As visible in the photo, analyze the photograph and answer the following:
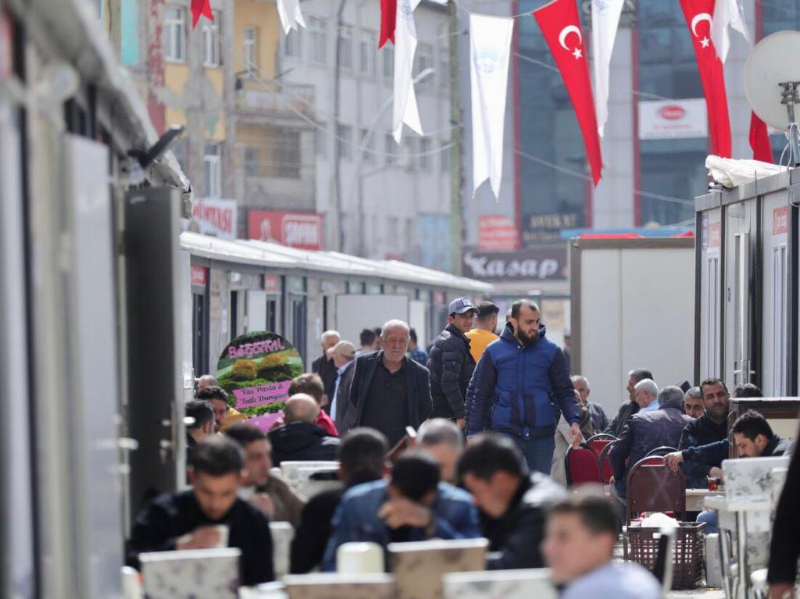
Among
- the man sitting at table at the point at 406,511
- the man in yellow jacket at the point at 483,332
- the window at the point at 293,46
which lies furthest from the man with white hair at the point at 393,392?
the window at the point at 293,46

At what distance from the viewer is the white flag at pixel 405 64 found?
21656mm

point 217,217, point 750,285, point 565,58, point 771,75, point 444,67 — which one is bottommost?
point 750,285

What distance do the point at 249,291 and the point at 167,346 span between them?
741 inches

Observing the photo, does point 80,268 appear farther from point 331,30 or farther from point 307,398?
point 331,30

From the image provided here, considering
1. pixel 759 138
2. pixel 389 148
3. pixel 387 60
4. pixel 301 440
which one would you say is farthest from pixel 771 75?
pixel 389 148

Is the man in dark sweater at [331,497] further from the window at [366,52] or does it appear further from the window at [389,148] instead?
the window at [389,148]

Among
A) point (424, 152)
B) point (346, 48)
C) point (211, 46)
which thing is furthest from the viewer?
point (424, 152)

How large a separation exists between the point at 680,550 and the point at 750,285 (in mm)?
4578

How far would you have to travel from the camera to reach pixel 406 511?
6.94 meters

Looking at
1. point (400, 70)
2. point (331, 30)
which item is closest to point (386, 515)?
point (400, 70)

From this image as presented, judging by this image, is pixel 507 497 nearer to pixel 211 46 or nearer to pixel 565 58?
pixel 565 58

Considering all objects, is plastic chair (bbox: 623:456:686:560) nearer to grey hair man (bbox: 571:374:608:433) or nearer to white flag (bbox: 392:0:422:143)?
grey hair man (bbox: 571:374:608:433)

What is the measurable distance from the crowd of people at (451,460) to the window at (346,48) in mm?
45397

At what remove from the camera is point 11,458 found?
5.13 meters
